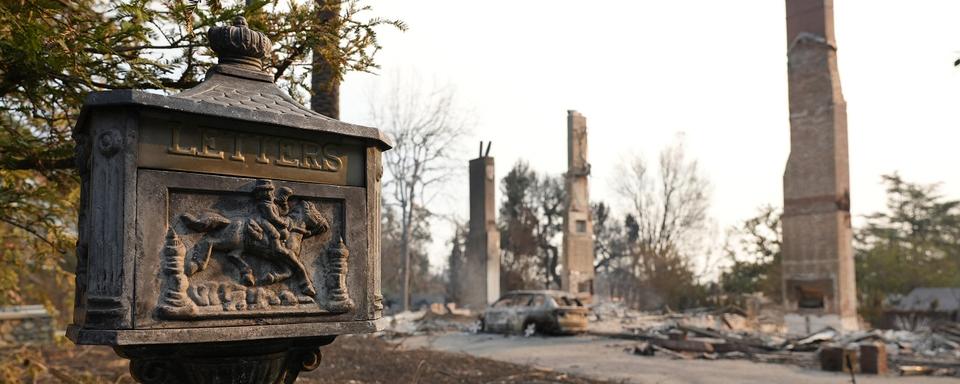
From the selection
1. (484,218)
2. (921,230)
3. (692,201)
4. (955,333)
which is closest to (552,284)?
(692,201)

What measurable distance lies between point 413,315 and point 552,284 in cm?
1986

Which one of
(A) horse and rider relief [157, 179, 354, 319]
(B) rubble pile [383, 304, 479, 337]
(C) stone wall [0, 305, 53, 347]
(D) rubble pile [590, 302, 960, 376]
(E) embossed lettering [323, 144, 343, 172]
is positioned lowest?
(B) rubble pile [383, 304, 479, 337]

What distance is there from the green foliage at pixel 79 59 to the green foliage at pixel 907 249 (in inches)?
1079

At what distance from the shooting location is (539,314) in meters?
19.3

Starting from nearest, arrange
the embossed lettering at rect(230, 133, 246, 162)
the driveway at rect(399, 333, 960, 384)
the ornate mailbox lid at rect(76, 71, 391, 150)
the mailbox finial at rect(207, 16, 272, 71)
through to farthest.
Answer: the ornate mailbox lid at rect(76, 71, 391, 150), the embossed lettering at rect(230, 133, 246, 162), the mailbox finial at rect(207, 16, 272, 71), the driveway at rect(399, 333, 960, 384)

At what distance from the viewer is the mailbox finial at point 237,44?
10.9 ft

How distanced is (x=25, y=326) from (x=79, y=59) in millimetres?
13136

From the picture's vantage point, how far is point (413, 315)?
28844 mm

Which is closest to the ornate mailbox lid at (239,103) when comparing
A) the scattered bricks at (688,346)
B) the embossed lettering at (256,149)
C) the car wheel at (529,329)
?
the embossed lettering at (256,149)

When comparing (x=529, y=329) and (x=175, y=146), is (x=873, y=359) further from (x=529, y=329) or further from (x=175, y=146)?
(x=175, y=146)

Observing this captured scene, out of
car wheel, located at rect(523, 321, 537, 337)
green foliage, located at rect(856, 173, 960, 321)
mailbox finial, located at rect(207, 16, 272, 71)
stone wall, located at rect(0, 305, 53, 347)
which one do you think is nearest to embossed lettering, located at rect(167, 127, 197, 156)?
mailbox finial, located at rect(207, 16, 272, 71)

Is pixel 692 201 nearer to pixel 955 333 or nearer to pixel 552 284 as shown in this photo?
pixel 552 284

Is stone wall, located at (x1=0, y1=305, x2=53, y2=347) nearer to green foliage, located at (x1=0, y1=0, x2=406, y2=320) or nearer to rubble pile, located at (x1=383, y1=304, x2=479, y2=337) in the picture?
rubble pile, located at (x1=383, y1=304, x2=479, y2=337)

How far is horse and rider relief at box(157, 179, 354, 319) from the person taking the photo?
9.11 ft
